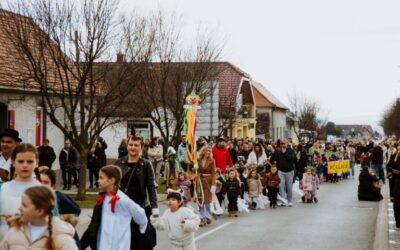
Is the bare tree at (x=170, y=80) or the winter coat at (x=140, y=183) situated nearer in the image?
the winter coat at (x=140, y=183)

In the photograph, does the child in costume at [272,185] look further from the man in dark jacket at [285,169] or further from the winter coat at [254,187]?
the winter coat at [254,187]

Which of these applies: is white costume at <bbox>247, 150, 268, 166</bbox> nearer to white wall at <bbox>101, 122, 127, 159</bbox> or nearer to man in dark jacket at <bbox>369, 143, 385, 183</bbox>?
man in dark jacket at <bbox>369, 143, 385, 183</bbox>

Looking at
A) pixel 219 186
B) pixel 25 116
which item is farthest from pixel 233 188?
pixel 25 116

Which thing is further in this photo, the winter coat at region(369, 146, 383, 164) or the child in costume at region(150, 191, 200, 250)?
the winter coat at region(369, 146, 383, 164)

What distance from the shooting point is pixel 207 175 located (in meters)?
16.5

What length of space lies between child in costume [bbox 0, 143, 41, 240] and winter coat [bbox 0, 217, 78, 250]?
76 centimetres

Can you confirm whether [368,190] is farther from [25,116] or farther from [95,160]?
[25,116]

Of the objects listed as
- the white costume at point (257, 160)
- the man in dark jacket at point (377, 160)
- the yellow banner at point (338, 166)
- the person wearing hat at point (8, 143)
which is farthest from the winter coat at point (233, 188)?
the yellow banner at point (338, 166)

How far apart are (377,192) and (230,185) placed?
6.92m

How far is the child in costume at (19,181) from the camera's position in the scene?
564 cm

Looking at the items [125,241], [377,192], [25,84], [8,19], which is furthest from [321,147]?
[125,241]

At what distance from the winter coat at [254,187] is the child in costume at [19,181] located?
566 inches

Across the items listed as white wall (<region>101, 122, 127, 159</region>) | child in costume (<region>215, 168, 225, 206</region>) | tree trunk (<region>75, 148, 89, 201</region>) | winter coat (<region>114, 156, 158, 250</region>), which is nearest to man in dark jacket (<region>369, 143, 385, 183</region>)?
child in costume (<region>215, 168, 225, 206</region>)

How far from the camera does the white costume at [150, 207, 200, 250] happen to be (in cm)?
887
